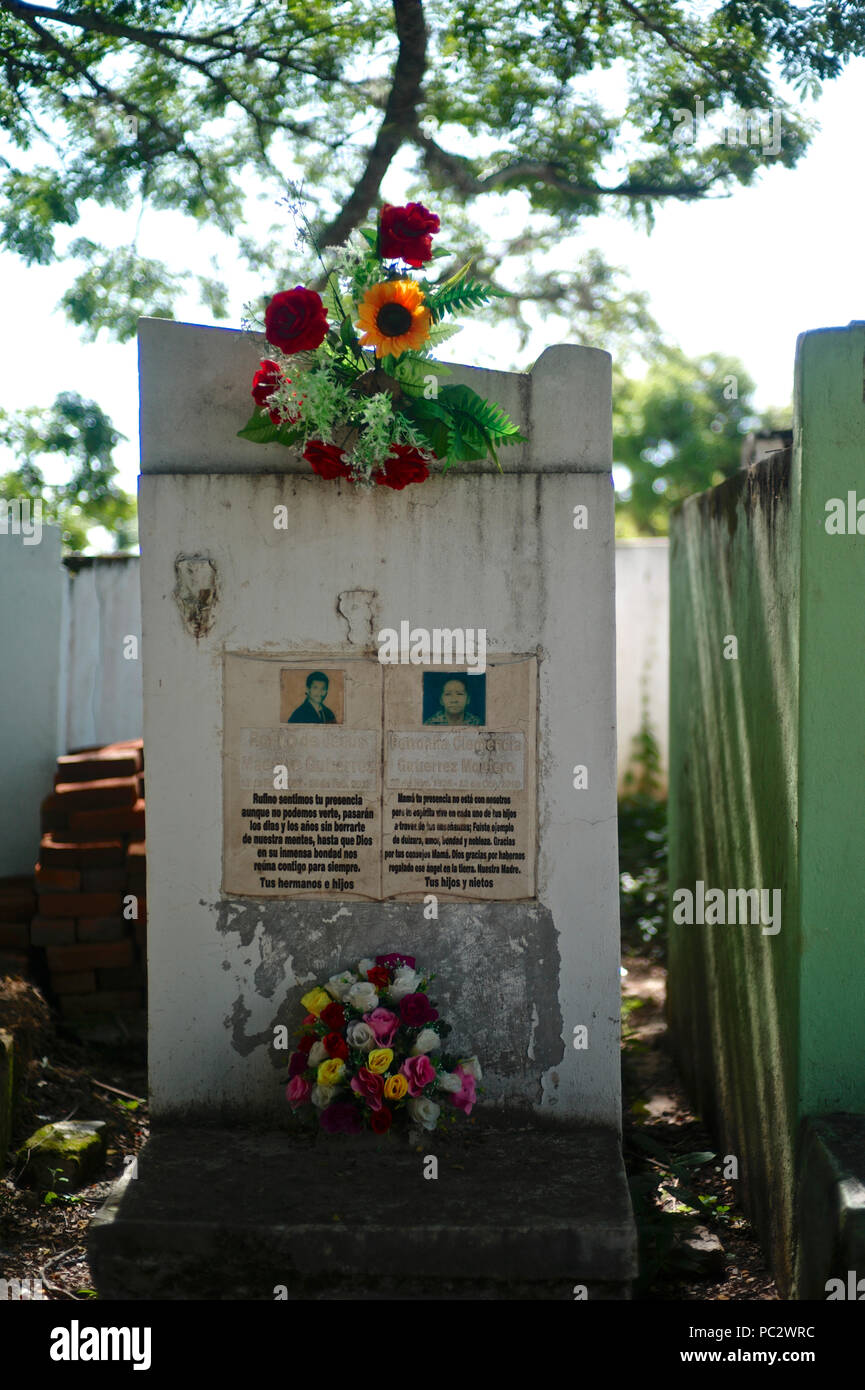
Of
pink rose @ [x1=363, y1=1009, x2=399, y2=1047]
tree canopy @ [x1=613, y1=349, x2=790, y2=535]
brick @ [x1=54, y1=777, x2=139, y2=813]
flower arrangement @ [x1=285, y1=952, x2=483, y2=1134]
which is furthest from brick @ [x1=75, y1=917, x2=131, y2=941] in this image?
tree canopy @ [x1=613, y1=349, x2=790, y2=535]

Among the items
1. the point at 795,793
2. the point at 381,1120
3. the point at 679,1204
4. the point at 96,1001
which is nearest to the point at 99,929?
the point at 96,1001

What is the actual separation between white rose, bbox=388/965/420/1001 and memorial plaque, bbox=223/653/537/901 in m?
0.24

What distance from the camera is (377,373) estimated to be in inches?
139

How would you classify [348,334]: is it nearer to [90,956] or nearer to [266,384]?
[266,384]

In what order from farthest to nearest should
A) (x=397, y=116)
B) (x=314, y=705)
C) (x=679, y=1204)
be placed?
1. (x=397, y=116)
2. (x=679, y=1204)
3. (x=314, y=705)

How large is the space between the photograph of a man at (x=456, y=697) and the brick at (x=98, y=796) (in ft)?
8.51

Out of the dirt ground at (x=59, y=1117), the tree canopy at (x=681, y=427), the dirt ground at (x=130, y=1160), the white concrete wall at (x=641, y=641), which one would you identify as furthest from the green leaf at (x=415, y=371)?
the tree canopy at (x=681, y=427)

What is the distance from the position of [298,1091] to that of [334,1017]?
0.24 meters

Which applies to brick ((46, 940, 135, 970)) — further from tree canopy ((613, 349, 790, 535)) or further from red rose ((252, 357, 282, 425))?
tree canopy ((613, 349, 790, 535))

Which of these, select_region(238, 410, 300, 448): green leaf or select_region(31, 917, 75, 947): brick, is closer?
select_region(238, 410, 300, 448): green leaf

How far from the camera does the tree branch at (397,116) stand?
21.9ft

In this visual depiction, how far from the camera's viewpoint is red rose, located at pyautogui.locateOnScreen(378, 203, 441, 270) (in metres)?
3.38
